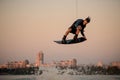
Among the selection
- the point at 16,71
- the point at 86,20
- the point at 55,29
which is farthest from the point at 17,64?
the point at 86,20

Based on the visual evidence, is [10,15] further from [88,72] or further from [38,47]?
[88,72]

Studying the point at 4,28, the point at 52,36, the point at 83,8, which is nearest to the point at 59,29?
the point at 52,36

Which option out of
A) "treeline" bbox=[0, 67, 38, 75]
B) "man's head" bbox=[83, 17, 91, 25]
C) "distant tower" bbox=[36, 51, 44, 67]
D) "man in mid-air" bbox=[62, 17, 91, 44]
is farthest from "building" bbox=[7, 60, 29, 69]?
"man's head" bbox=[83, 17, 91, 25]

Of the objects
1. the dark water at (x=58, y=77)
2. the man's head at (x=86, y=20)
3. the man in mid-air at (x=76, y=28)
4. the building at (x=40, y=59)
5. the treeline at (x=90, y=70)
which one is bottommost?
the dark water at (x=58, y=77)

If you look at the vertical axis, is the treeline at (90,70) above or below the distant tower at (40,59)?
below

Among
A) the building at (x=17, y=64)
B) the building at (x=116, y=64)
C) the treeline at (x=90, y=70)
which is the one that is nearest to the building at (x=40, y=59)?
the building at (x=17, y=64)

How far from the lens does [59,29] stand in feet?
16.4

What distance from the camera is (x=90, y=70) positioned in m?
4.91

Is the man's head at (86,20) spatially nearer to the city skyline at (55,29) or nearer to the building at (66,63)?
the city skyline at (55,29)

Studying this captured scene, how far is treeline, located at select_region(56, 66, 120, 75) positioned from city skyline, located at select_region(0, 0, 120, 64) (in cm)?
9

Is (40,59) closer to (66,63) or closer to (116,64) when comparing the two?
(66,63)

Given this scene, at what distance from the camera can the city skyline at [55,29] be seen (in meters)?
4.93

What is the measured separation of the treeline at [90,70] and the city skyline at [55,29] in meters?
0.09

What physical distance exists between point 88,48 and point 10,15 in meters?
1.21
